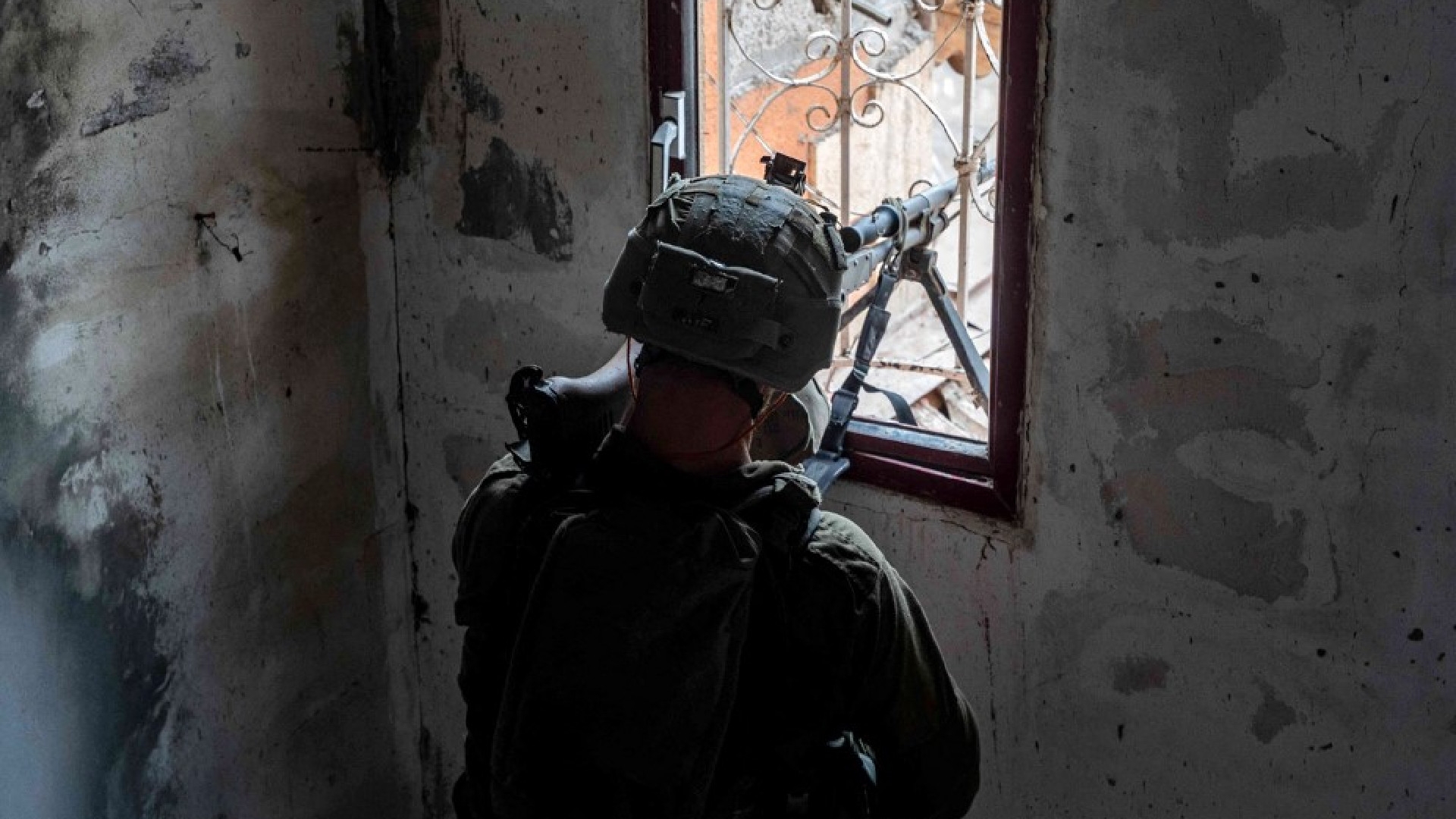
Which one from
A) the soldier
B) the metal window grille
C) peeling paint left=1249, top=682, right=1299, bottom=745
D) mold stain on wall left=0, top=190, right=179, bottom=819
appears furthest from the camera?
the metal window grille

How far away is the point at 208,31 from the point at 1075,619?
5.16ft

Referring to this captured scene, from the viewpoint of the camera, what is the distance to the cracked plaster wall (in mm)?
1383

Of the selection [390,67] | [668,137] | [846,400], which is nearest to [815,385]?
[846,400]

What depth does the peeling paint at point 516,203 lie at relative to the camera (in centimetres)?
213

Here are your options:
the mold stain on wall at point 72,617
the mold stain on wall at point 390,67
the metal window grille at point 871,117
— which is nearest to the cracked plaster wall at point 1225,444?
the metal window grille at point 871,117

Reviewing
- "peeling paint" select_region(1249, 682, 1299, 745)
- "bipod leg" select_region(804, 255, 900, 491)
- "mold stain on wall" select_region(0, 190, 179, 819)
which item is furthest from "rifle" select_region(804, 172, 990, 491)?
"mold stain on wall" select_region(0, 190, 179, 819)

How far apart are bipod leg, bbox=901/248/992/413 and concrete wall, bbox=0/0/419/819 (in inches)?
40.0

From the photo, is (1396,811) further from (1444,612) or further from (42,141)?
(42,141)

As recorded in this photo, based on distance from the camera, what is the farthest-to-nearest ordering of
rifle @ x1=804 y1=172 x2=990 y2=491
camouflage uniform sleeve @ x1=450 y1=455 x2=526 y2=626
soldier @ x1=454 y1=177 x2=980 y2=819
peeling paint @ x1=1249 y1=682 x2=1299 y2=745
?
1. rifle @ x1=804 y1=172 x2=990 y2=491
2. peeling paint @ x1=1249 y1=682 x2=1299 y2=745
3. camouflage uniform sleeve @ x1=450 y1=455 x2=526 y2=626
4. soldier @ x1=454 y1=177 x2=980 y2=819

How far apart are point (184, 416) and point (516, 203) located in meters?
0.65

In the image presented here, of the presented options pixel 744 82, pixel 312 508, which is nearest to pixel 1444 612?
pixel 312 508

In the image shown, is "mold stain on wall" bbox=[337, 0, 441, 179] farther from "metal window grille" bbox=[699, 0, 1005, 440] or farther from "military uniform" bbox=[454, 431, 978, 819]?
"military uniform" bbox=[454, 431, 978, 819]

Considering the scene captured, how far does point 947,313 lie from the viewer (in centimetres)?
226

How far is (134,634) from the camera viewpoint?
1.96 metres
